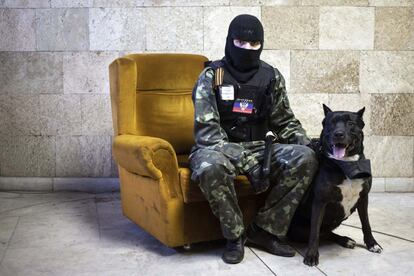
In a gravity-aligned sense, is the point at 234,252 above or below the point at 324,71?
below

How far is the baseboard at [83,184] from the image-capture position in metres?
4.39

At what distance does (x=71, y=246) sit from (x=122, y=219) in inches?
25.3

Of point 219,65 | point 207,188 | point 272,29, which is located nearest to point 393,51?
point 272,29

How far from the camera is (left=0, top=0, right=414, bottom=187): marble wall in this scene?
13.9 feet

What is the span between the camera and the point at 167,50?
425 centimetres

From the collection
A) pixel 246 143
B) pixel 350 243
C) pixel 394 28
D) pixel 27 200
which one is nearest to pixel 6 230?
pixel 27 200

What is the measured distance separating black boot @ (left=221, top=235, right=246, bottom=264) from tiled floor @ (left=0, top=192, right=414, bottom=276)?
32 millimetres

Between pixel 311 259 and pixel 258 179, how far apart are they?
1.66ft

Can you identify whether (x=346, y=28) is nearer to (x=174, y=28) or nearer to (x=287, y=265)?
(x=174, y=28)

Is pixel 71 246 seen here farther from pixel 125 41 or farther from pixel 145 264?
pixel 125 41

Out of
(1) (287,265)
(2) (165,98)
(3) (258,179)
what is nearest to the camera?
(1) (287,265)

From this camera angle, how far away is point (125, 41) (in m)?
4.25

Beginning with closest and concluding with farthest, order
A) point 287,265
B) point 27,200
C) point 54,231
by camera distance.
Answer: point 287,265, point 54,231, point 27,200

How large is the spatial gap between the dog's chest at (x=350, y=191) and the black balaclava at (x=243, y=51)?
83 cm
